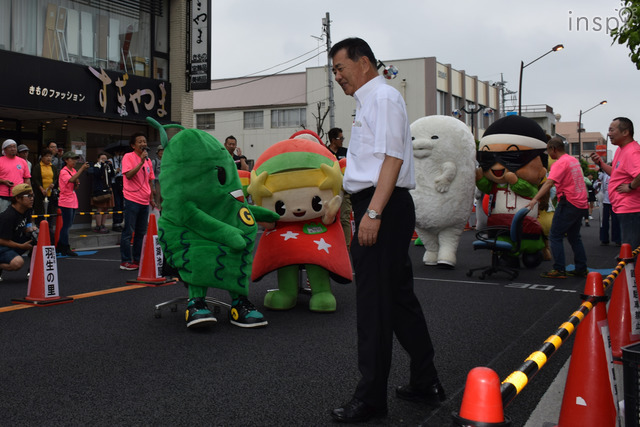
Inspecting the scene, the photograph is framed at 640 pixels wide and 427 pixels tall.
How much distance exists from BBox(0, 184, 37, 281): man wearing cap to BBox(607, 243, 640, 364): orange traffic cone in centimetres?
648

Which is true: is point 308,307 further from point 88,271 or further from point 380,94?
point 88,271

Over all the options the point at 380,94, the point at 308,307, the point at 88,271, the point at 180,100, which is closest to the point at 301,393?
the point at 380,94

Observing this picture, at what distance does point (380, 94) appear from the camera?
3004 mm

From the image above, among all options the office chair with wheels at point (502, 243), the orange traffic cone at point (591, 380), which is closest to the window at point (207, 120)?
the office chair with wheels at point (502, 243)

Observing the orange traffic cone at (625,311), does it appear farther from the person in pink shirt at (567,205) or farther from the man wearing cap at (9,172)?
the man wearing cap at (9,172)

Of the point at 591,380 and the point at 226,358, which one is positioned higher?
the point at 591,380

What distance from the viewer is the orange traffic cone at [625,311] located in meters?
4.12

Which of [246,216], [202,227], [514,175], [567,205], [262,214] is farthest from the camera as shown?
A: [514,175]

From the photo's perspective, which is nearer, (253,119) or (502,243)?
(502,243)

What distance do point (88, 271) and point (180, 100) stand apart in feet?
33.2

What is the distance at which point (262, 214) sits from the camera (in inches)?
219

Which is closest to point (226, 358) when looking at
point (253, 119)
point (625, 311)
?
point (625, 311)

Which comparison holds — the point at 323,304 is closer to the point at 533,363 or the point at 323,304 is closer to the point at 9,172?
the point at 533,363

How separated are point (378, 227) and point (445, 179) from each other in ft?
20.3
